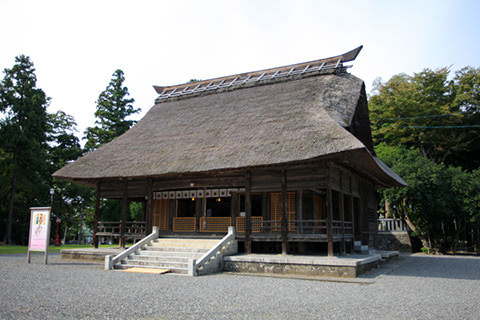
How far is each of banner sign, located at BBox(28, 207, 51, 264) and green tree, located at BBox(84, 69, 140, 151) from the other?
75.6 feet

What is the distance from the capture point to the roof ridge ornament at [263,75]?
17750 mm

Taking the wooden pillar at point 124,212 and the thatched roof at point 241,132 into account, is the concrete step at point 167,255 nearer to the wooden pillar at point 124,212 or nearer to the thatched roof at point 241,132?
the wooden pillar at point 124,212

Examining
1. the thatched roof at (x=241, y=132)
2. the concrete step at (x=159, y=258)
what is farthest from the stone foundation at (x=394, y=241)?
the concrete step at (x=159, y=258)

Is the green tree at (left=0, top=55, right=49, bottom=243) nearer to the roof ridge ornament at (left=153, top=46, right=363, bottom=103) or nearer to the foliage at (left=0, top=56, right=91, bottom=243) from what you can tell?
the foliage at (left=0, top=56, right=91, bottom=243)

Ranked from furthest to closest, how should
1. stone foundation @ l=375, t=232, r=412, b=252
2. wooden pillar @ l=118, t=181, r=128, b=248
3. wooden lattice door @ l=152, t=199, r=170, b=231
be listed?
stone foundation @ l=375, t=232, r=412, b=252 < wooden lattice door @ l=152, t=199, r=170, b=231 < wooden pillar @ l=118, t=181, r=128, b=248

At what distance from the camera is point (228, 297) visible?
23.8 ft

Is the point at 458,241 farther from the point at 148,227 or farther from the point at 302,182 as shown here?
the point at 148,227

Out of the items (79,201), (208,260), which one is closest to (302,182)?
(208,260)

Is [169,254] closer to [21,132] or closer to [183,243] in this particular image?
[183,243]

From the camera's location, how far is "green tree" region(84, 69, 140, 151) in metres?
36.1

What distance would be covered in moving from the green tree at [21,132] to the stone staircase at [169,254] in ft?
72.8

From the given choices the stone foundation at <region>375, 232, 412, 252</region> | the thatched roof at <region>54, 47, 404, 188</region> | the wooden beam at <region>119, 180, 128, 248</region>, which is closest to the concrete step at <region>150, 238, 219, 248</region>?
the wooden beam at <region>119, 180, 128, 248</region>

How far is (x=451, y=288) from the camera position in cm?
877

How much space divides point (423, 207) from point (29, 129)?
31523 mm
